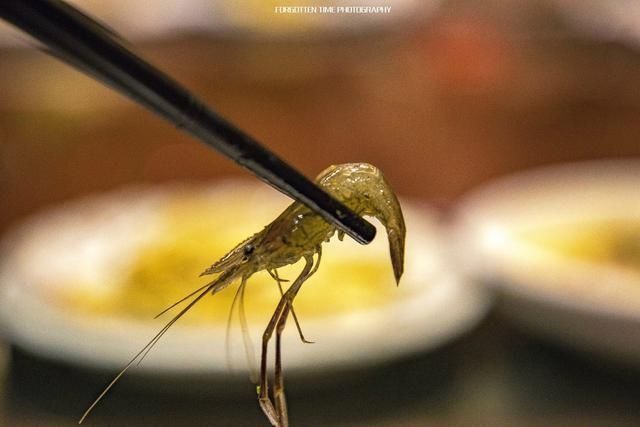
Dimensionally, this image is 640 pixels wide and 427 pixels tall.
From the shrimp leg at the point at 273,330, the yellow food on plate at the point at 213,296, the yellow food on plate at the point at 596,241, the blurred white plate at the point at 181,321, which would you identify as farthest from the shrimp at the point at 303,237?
the yellow food on plate at the point at 596,241

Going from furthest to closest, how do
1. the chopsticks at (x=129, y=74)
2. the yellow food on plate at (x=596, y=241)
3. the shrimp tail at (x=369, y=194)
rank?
the yellow food on plate at (x=596, y=241) < the shrimp tail at (x=369, y=194) < the chopsticks at (x=129, y=74)

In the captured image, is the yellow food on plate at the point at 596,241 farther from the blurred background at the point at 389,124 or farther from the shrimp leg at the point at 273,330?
the shrimp leg at the point at 273,330

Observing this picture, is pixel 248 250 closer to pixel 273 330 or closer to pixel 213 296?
pixel 273 330

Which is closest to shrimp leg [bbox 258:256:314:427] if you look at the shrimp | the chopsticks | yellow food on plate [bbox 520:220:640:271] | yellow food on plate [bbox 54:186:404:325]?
the shrimp

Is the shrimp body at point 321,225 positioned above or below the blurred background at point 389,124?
below

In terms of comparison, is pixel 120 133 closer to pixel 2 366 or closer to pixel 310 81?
pixel 310 81

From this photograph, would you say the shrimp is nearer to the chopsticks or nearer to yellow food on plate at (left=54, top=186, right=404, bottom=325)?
the chopsticks
